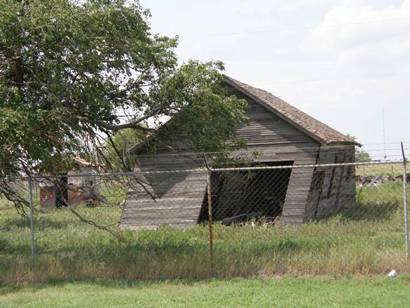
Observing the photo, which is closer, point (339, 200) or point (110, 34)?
point (110, 34)

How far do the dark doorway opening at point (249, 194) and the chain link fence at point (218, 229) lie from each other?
0.13 feet

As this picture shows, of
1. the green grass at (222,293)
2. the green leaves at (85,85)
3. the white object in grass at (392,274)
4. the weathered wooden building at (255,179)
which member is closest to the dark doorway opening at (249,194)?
the weathered wooden building at (255,179)

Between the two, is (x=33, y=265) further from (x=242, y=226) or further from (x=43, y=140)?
(x=242, y=226)

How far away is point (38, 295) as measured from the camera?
9.98m

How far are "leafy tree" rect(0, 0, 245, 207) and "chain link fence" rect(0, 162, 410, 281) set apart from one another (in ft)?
2.92

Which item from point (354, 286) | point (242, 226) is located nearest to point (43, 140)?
point (354, 286)

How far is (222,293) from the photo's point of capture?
9.36 m

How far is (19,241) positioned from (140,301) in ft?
31.1

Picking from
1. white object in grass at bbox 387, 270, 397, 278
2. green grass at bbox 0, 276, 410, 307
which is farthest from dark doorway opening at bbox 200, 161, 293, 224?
white object in grass at bbox 387, 270, 397, 278

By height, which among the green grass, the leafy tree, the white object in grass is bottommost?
the green grass

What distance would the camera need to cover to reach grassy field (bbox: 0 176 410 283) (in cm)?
1070

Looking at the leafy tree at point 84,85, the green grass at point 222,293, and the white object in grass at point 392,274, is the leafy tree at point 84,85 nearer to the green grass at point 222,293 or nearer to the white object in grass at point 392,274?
the green grass at point 222,293

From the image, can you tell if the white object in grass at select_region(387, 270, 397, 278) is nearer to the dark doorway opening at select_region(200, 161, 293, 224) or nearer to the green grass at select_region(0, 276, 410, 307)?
the green grass at select_region(0, 276, 410, 307)

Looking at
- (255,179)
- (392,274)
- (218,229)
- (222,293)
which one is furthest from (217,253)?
(255,179)
